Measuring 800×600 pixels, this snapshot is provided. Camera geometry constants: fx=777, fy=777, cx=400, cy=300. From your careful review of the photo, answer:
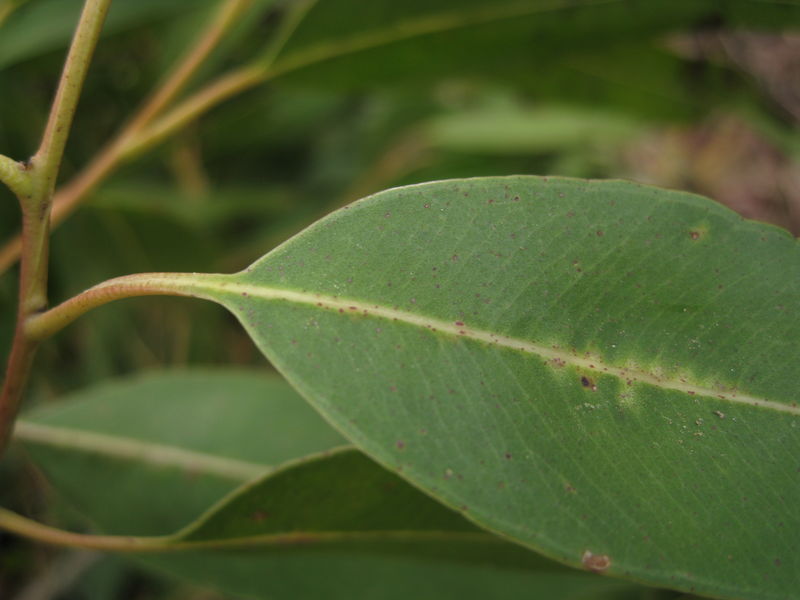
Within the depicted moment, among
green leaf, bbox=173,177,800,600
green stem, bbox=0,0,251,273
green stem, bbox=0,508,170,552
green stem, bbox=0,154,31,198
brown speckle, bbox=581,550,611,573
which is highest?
green stem, bbox=0,0,251,273

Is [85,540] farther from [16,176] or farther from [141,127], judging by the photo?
[141,127]

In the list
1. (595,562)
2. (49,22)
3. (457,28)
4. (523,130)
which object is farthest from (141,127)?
(523,130)

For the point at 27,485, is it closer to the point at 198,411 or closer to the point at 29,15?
the point at 198,411

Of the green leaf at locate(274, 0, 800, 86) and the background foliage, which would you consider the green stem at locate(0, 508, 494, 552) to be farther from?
the green leaf at locate(274, 0, 800, 86)

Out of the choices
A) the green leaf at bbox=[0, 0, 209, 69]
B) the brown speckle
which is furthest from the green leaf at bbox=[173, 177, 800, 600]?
the green leaf at bbox=[0, 0, 209, 69]

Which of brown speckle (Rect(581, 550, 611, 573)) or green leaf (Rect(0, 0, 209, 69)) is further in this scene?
green leaf (Rect(0, 0, 209, 69))

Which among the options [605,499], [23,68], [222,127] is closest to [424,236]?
[605,499]
